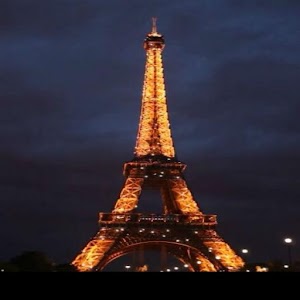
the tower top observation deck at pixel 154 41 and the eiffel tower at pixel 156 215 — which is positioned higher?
the tower top observation deck at pixel 154 41

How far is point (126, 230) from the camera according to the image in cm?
7850

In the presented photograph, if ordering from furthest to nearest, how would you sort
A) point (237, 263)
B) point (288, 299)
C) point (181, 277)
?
point (237, 263) < point (181, 277) < point (288, 299)

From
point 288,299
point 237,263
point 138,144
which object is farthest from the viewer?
point 138,144

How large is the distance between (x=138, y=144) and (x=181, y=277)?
64727 mm

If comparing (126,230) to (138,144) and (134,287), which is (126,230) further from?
(134,287)

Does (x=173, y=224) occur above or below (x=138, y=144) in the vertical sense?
below

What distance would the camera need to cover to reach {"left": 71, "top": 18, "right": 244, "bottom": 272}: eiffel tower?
76.6 m

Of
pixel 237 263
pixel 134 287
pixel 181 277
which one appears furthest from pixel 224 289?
pixel 237 263

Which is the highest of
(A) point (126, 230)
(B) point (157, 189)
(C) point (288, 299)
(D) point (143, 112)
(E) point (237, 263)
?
(D) point (143, 112)

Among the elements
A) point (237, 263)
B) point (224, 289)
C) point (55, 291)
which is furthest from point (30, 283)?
point (237, 263)

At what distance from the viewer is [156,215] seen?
266ft

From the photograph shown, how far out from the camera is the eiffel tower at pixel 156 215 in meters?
76.6

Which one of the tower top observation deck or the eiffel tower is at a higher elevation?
the tower top observation deck

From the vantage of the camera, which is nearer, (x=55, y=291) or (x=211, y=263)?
(x=55, y=291)
